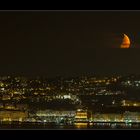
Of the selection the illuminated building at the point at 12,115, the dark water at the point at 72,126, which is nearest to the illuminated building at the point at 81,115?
the dark water at the point at 72,126

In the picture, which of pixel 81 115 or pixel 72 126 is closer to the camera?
pixel 72 126

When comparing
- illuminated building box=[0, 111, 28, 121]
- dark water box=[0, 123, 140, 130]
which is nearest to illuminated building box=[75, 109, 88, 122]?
dark water box=[0, 123, 140, 130]

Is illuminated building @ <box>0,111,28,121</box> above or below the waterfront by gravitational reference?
above

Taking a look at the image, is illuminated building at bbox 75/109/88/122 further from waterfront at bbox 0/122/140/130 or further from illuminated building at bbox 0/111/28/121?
illuminated building at bbox 0/111/28/121

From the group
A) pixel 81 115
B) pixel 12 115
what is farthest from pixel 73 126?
pixel 12 115

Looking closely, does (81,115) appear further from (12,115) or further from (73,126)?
(12,115)

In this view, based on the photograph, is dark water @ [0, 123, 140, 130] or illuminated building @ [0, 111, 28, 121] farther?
illuminated building @ [0, 111, 28, 121]

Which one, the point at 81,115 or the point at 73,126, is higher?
the point at 81,115

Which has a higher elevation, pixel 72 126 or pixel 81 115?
pixel 81 115

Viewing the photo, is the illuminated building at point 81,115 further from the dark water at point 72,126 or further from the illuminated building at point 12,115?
the illuminated building at point 12,115
